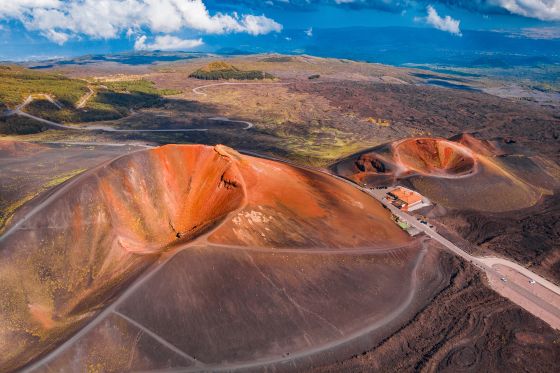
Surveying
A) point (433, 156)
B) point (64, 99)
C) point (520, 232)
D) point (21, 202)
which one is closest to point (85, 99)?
point (64, 99)

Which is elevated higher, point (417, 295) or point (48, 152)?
point (48, 152)

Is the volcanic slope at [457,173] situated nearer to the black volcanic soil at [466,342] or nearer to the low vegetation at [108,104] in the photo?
the black volcanic soil at [466,342]

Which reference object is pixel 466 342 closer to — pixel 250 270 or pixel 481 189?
pixel 250 270

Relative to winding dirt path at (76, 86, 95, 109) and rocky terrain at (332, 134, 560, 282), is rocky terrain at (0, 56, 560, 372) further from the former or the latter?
winding dirt path at (76, 86, 95, 109)

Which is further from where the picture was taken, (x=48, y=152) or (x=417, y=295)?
(x=48, y=152)

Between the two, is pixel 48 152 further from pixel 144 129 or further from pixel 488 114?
pixel 488 114

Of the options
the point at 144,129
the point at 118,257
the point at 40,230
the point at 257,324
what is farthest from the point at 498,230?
the point at 144,129
